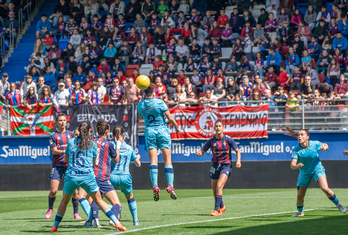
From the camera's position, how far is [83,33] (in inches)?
992

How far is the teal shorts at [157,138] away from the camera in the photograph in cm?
1049

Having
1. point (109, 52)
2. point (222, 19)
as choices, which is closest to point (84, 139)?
point (109, 52)

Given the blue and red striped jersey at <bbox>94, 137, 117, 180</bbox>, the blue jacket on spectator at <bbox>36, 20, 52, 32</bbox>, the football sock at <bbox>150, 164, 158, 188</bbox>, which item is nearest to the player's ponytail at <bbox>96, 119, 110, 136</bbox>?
the blue and red striped jersey at <bbox>94, 137, 117, 180</bbox>

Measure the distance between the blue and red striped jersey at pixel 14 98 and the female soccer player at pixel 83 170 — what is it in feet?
43.0

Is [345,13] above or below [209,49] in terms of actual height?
above

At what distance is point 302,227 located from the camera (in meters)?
8.24

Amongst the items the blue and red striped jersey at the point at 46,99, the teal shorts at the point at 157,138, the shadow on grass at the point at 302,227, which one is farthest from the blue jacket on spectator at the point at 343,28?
the shadow on grass at the point at 302,227

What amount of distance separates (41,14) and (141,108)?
68.6 feet

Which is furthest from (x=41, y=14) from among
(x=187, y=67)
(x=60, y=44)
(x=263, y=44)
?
(x=263, y=44)

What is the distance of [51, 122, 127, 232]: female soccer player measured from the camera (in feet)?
25.8

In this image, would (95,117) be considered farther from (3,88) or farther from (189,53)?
(189,53)

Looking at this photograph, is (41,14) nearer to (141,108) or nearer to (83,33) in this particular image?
(83,33)

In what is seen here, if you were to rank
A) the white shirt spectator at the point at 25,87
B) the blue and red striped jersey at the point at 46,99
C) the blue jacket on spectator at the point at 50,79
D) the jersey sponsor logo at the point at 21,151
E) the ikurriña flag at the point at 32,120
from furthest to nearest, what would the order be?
the blue jacket on spectator at the point at 50,79 < the white shirt spectator at the point at 25,87 < the jersey sponsor logo at the point at 21,151 < the blue and red striped jersey at the point at 46,99 < the ikurriña flag at the point at 32,120

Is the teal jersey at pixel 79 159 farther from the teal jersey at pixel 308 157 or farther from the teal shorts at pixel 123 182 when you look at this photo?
the teal jersey at pixel 308 157
